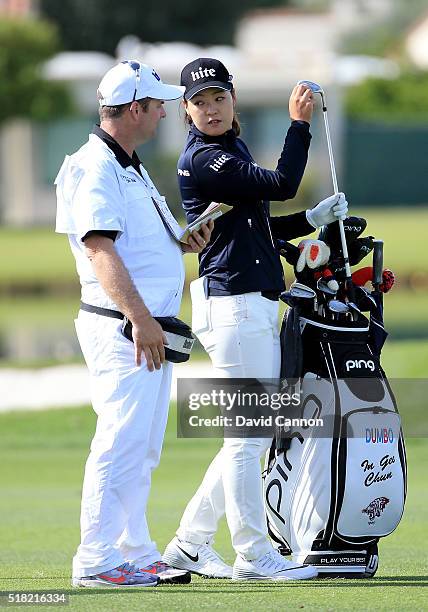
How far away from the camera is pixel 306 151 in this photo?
586 cm

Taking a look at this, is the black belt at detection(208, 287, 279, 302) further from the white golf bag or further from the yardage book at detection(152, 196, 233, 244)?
the yardage book at detection(152, 196, 233, 244)

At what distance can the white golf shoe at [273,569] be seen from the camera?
588 centimetres

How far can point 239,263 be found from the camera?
5.86 m

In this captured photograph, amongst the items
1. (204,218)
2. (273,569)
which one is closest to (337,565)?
(273,569)

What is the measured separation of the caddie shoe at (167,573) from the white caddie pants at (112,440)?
203 millimetres

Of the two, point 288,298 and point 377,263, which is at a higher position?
point 377,263

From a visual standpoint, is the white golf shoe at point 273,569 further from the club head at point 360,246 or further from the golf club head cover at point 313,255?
the club head at point 360,246

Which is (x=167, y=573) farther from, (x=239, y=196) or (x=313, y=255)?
(x=239, y=196)

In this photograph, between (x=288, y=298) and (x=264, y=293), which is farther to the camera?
(x=288, y=298)

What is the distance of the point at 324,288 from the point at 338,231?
0.29 metres

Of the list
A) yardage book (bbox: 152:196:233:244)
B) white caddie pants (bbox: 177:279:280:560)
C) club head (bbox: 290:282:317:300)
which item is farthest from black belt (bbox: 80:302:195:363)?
club head (bbox: 290:282:317:300)

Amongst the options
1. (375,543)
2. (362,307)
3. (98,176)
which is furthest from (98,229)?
(375,543)

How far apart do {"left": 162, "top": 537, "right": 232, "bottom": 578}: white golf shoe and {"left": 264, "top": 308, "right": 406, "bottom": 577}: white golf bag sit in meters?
0.31

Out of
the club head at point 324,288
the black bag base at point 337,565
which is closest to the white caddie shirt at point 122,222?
the club head at point 324,288
